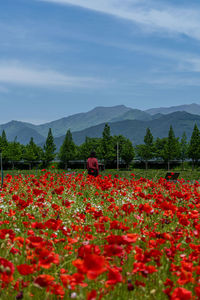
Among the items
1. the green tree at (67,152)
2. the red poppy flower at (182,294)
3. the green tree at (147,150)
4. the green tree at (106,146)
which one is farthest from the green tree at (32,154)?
the red poppy flower at (182,294)

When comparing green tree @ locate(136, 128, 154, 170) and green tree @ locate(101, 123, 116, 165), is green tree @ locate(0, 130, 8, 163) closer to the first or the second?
green tree @ locate(101, 123, 116, 165)

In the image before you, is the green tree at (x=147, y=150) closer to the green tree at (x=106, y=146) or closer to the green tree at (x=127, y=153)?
the green tree at (x=127, y=153)

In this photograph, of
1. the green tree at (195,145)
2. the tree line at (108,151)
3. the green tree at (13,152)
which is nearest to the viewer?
the green tree at (195,145)

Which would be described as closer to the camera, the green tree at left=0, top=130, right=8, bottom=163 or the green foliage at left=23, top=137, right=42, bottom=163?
the green tree at left=0, top=130, right=8, bottom=163

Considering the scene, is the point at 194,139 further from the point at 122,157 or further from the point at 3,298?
the point at 3,298

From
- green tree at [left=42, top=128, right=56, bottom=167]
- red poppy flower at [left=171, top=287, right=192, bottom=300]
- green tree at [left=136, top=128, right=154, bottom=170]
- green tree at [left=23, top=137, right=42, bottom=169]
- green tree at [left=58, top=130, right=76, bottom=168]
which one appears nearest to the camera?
red poppy flower at [left=171, top=287, right=192, bottom=300]

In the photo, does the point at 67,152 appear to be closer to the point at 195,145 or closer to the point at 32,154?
the point at 32,154

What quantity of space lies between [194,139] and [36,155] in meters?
47.8

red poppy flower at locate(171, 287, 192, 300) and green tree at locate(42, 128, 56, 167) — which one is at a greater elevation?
green tree at locate(42, 128, 56, 167)

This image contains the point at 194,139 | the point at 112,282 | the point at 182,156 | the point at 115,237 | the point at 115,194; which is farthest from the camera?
the point at 182,156

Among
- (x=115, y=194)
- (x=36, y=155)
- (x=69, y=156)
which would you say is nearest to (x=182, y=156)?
(x=69, y=156)

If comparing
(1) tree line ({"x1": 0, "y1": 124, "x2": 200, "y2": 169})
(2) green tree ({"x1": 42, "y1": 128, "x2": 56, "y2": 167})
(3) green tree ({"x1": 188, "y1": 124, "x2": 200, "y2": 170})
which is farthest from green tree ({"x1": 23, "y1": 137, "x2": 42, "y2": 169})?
(3) green tree ({"x1": 188, "y1": 124, "x2": 200, "y2": 170})

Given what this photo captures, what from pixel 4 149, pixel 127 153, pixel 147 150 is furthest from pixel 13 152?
pixel 147 150

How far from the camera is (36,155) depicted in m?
91.6
